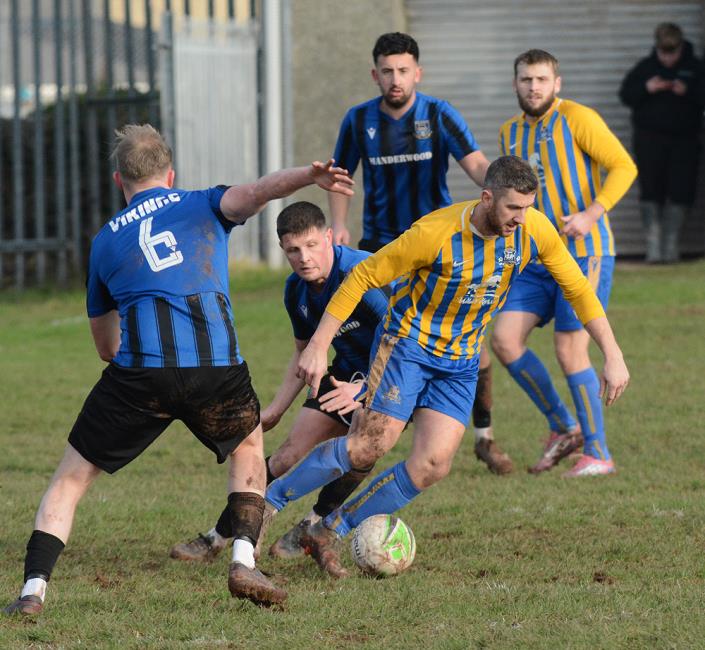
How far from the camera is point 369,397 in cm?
595

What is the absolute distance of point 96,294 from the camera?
5.43 m

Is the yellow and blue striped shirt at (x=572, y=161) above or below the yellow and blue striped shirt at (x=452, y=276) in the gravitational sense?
above

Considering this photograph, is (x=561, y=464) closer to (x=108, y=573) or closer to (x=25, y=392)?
(x=108, y=573)

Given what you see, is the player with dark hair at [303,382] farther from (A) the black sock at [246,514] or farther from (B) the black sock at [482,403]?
(B) the black sock at [482,403]

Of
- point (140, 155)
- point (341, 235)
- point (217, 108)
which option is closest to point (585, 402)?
point (341, 235)

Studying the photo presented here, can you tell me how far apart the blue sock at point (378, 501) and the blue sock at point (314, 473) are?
154 millimetres

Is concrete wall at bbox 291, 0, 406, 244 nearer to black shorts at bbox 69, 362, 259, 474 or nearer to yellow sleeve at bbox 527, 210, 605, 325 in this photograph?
yellow sleeve at bbox 527, 210, 605, 325

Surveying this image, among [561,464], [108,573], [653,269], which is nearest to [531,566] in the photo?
[108,573]

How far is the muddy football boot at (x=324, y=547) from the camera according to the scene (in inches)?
228

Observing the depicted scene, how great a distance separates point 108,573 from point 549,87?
3.70m

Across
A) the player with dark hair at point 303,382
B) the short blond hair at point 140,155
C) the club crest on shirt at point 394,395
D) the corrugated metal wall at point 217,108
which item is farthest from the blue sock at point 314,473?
the corrugated metal wall at point 217,108

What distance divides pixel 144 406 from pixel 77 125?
12.0 meters

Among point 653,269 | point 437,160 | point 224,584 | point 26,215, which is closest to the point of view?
point 224,584

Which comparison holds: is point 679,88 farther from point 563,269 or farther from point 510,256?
point 510,256
